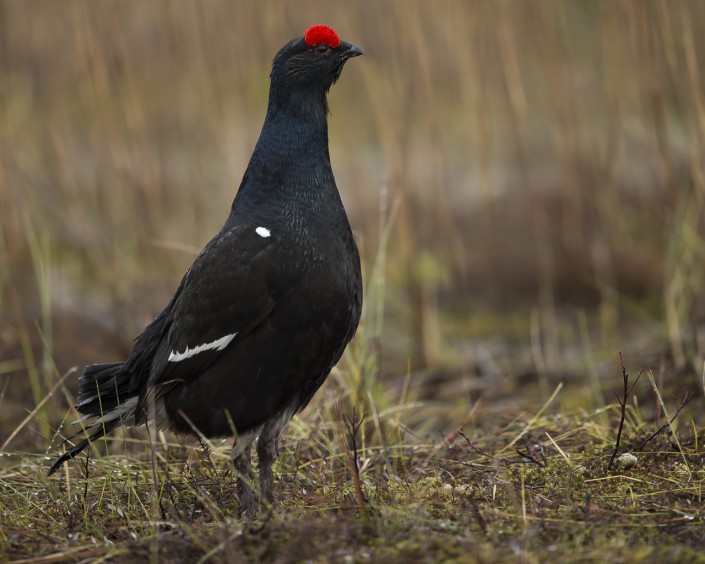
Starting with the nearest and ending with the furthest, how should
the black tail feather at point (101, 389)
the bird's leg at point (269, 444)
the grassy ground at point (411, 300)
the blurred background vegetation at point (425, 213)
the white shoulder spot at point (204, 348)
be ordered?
the grassy ground at point (411, 300) < the white shoulder spot at point (204, 348) < the bird's leg at point (269, 444) < the black tail feather at point (101, 389) < the blurred background vegetation at point (425, 213)

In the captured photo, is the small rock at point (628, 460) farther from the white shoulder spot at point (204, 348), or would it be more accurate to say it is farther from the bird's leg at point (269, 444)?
the white shoulder spot at point (204, 348)

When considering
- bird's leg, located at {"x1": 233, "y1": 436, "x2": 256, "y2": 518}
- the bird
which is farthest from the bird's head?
bird's leg, located at {"x1": 233, "y1": 436, "x2": 256, "y2": 518}

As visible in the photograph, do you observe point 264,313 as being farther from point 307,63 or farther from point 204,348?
point 307,63

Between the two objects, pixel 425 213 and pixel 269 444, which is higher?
pixel 425 213

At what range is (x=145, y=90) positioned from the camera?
997cm

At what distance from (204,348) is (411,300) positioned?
3.09 metres

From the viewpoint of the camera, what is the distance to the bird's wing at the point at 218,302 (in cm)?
343

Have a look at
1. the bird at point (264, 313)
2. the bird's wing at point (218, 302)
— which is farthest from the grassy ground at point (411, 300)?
the bird's wing at point (218, 302)

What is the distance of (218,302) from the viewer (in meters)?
3.52

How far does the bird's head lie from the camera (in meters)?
3.85

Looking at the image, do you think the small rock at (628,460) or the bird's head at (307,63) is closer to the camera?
the small rock at (628,460)

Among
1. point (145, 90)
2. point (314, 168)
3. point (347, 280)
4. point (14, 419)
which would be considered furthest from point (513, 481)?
point (145, 90)

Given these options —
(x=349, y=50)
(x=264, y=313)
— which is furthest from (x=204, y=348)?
(x=349, y=50)

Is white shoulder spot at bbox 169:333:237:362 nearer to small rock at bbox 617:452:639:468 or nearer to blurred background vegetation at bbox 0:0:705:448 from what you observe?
blurred background vegetation at bbox 0:0:705:448
